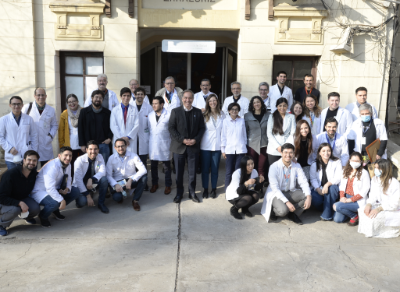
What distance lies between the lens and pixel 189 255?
4516 mm

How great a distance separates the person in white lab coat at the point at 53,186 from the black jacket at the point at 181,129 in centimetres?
167

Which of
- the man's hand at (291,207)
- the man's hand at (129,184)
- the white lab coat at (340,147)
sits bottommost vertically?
the man's hand at (291,207)

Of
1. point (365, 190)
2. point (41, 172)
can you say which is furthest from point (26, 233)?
point (365, 190)

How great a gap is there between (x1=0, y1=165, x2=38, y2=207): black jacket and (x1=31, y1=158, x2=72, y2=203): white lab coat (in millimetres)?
86

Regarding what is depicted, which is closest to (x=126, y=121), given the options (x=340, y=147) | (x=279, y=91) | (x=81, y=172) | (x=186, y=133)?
(x=186, y=133)

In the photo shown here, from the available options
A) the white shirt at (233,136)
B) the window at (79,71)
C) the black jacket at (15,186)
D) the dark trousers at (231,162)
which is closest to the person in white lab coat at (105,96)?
the window at (79,71)

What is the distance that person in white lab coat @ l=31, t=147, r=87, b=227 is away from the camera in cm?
523

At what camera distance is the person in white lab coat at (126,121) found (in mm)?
6395

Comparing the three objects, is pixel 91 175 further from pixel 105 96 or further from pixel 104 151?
pixel 105 96

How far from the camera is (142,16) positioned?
8.25 metres

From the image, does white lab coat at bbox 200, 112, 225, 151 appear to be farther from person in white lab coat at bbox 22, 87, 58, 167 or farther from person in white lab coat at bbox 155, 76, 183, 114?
person in white lab coat at bbox 22, 87, 58, 167

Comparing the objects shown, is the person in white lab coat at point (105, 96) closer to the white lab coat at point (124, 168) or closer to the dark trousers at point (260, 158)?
the white lab coat at point (124, 168)

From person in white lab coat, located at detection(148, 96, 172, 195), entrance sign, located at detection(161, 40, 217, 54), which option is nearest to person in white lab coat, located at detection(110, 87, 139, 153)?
person in white lab coat, located at detection(148, 96, 172, 195)

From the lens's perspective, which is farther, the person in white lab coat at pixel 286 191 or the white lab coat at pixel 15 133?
the white lab coat at pixel 15 133
